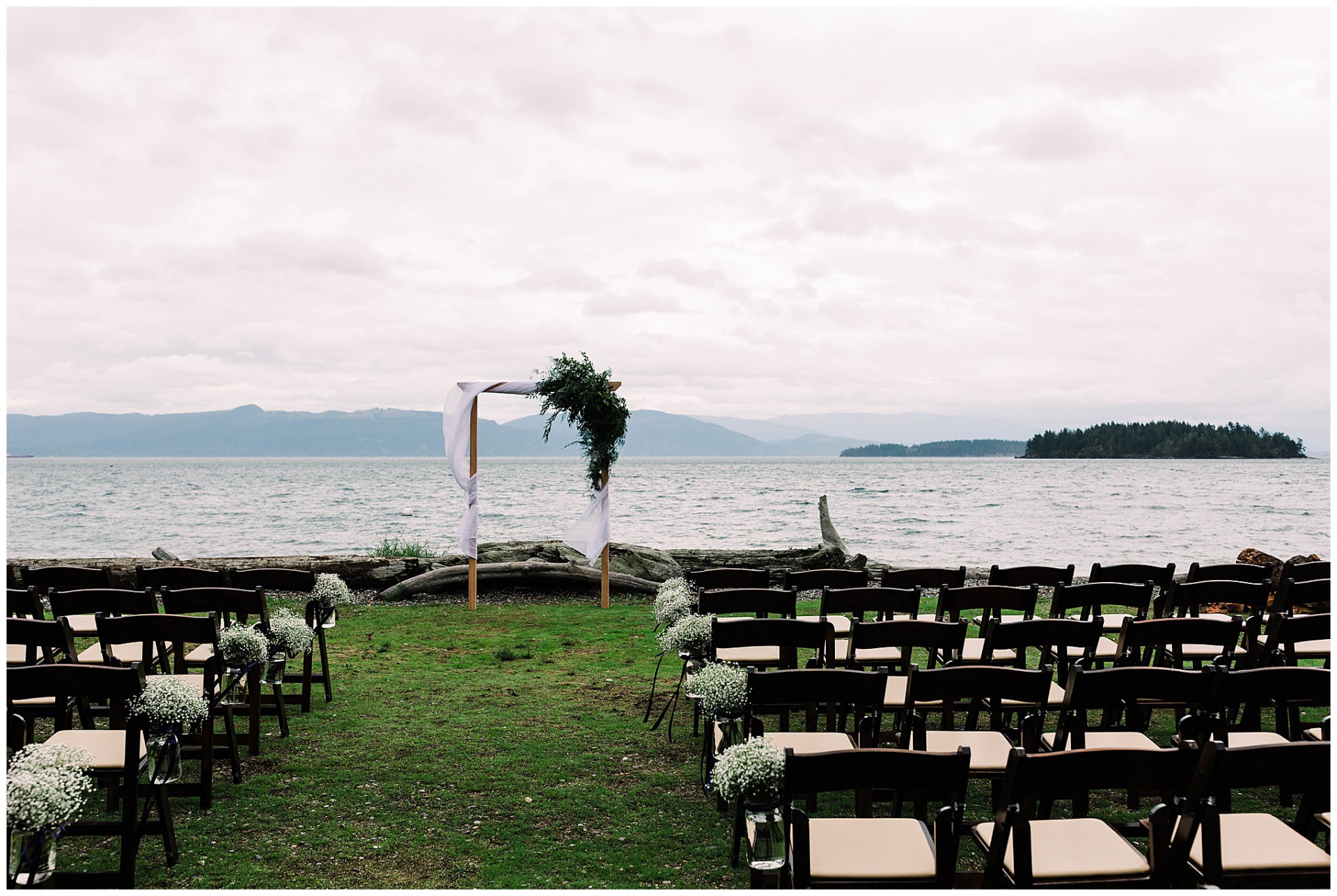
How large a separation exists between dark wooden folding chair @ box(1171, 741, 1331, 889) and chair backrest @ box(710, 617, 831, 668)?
72.8 inches

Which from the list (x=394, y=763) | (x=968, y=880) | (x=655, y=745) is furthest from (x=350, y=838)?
(x=968, y=880)

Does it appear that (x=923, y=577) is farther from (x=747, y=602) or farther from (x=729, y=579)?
(x=747, y=602)

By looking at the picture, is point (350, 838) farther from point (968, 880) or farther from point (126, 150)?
point (126, 150)

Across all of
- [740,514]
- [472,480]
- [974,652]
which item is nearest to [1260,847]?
[974,652]

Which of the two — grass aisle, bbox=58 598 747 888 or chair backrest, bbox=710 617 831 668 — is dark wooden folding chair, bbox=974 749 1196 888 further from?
chair backrest, bbox=710 617 831 668

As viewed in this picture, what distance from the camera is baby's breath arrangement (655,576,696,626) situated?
18.0 ft

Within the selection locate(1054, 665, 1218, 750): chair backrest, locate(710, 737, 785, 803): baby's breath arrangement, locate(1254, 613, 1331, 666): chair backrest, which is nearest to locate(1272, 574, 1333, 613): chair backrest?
locate(1254, 613, 1331, 666): chair backrest

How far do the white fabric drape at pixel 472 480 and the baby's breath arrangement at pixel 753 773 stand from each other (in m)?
6.83

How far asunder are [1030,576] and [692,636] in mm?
2818

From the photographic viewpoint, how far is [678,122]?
16094 mm

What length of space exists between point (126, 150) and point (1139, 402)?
94117 mm

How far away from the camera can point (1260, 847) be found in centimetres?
263

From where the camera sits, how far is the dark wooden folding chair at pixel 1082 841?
235 cm

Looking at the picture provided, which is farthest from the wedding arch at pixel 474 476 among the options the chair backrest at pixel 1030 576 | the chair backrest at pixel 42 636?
the chair backrest at pixel 42 636
